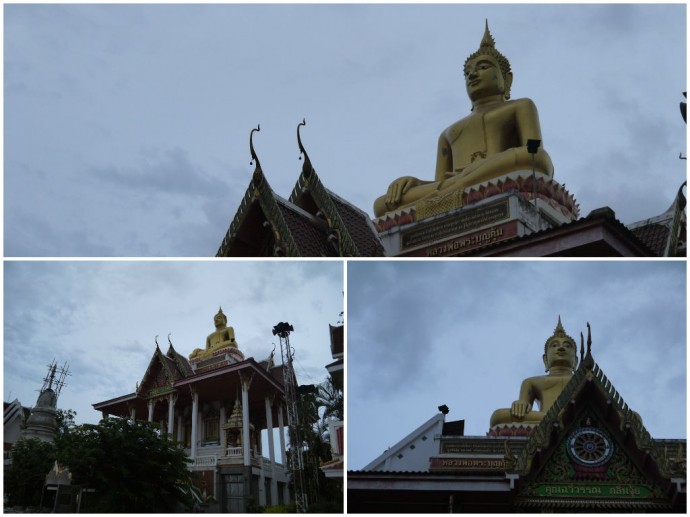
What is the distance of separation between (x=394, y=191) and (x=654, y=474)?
6.59 m

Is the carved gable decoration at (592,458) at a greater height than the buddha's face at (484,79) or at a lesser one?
lesser

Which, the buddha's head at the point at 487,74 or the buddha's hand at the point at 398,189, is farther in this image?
the buddha's head at the point at 487,74

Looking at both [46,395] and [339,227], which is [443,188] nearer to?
[339,227]

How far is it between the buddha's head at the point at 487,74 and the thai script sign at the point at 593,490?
8.80 metres

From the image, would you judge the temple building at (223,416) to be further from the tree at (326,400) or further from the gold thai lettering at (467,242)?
the gold thai lettering at (467,242)

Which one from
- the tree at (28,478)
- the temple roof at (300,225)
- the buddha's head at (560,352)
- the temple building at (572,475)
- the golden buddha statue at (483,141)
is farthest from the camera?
the buddha's head at (560,352)

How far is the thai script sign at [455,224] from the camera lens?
13.0 meters

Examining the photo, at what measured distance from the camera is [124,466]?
45.9 feet

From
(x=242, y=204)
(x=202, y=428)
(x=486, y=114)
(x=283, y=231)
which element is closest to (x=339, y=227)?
(x=283, y=231)

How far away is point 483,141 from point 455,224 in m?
3.27

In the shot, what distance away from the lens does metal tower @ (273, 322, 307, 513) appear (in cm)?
1627

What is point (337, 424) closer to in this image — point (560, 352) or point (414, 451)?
point (414, 451)

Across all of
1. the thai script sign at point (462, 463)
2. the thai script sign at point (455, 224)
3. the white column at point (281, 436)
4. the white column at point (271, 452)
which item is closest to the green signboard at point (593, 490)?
the thai script sign at point (462, 463)

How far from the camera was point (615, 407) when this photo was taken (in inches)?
444
